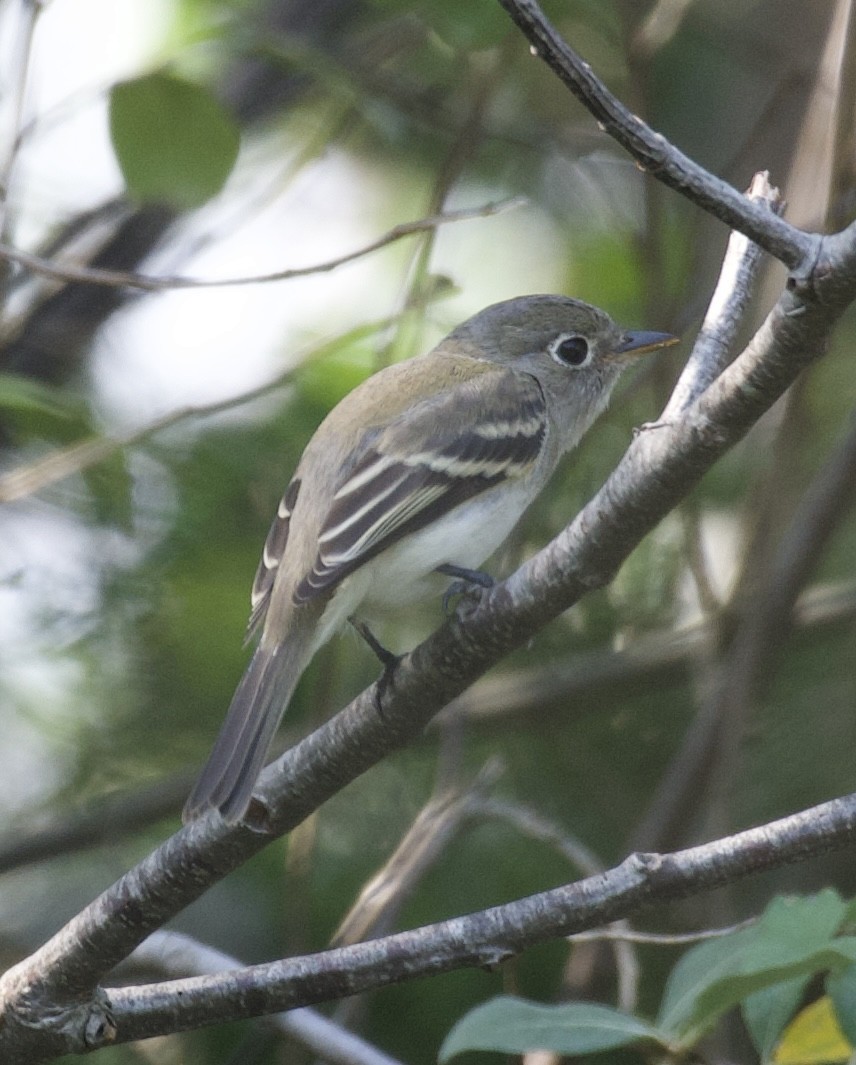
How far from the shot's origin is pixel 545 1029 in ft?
7.02

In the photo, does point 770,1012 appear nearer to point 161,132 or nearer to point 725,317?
point 725,317

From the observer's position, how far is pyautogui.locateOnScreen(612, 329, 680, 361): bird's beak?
3.90 metres

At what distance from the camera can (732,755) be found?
12.8 ft

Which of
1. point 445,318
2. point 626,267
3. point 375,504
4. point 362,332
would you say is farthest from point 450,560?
point 626,267

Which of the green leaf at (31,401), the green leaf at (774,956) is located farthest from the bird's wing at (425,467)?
the green leaf at (774,956)

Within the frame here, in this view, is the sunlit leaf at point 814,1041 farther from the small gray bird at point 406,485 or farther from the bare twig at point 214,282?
the bare twig at point 214,282

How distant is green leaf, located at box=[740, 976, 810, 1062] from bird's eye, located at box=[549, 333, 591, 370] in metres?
2.30

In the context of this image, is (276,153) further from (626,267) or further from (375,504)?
(375,504)

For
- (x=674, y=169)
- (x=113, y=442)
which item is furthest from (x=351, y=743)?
(x=113, y=442)

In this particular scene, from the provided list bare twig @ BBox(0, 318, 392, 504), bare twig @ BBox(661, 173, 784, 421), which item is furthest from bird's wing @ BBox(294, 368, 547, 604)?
bare twig @ BBox(661, 173, 784, 421)

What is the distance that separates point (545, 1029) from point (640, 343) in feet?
7.52

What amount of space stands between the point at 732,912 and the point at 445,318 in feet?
7.11

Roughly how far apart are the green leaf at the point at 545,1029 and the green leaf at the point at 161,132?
2.10 metres

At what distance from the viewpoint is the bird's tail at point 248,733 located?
251 centimetres
